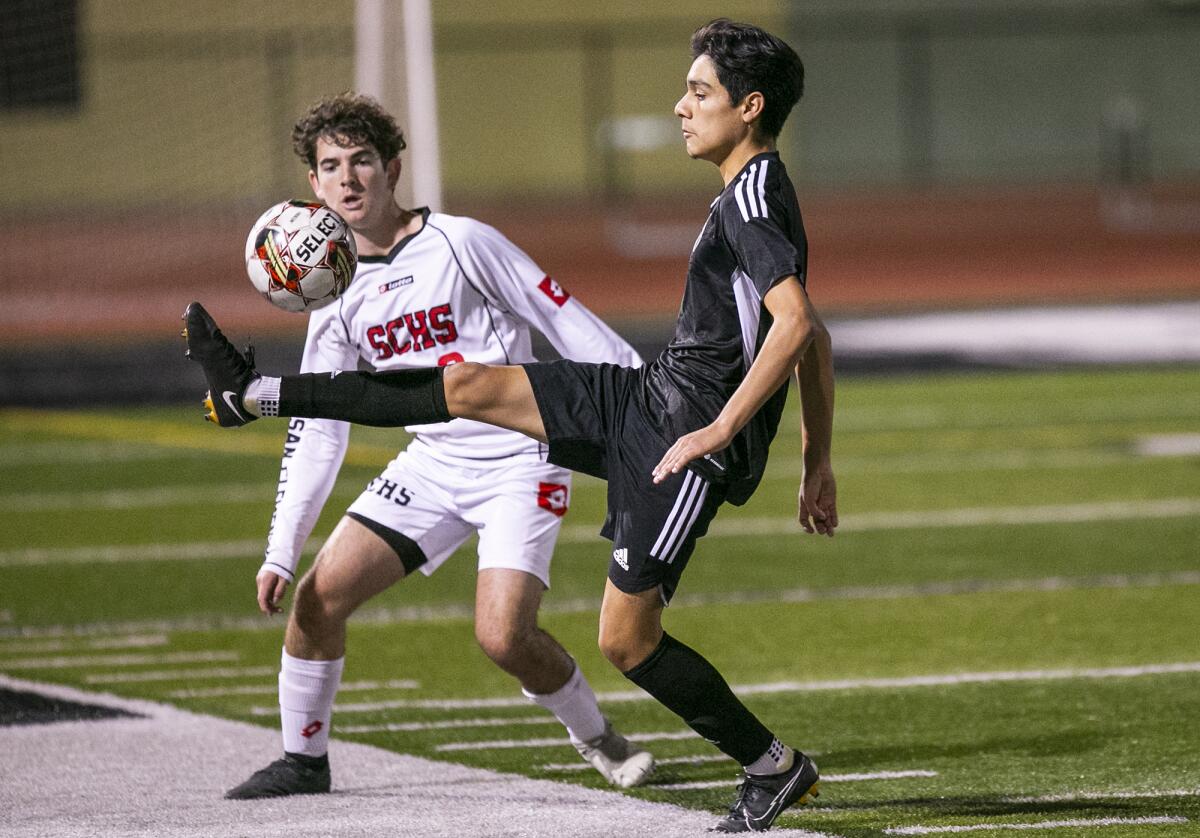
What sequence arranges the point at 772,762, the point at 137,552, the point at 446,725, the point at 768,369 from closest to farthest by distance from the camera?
the point at 768,369 → the point at 772,762 → the point at 446,725 → the point at 137,552

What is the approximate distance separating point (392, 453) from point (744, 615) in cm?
533

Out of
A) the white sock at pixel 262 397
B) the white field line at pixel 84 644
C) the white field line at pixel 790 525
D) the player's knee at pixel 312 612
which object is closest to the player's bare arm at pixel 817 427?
the white sock at pixel 262 397

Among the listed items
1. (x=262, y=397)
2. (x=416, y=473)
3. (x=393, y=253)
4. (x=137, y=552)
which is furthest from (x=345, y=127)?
(x=137, y=552)

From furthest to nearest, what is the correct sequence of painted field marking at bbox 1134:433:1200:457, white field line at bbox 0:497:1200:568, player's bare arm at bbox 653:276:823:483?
painted field marking at bbox 1134:433:1200:457
white field line at bbox 0:497:1200:568
player's bare arm at bbox 653:276:823:483

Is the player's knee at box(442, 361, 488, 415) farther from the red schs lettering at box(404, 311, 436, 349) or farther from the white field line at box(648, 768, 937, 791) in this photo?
the white field line at box(648, 768, 937, 791)

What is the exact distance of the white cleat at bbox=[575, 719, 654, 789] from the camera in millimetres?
5531

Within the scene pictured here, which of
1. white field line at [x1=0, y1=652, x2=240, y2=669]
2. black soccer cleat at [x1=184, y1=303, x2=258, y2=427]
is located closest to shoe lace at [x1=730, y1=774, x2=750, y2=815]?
black soccer cleat at [x1=184, y1=303, x2=258, y2=427]

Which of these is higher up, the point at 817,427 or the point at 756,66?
the point at 756,66

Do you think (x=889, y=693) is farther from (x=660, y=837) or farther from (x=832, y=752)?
(x=660, y=837)

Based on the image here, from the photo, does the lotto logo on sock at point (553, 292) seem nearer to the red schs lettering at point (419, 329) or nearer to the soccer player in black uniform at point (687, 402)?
the red schs lettering at point (419, 329)

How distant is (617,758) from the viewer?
557 centimetres

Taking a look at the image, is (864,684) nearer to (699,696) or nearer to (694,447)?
(699,696)

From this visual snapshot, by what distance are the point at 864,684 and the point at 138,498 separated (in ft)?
20.7

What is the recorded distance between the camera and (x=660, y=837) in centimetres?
476
